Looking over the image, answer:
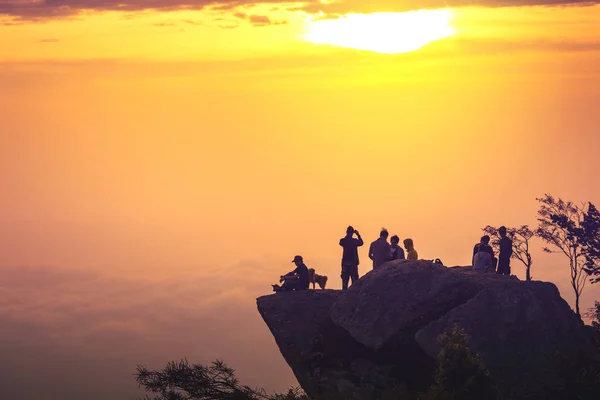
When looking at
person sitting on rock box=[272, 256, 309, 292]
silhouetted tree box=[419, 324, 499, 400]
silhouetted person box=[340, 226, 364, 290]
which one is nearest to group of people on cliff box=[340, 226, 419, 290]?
silhouetted person box=[340, 226, 364, 290]

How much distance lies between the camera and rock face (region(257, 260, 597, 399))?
32.5 m

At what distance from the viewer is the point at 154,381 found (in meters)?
36.9

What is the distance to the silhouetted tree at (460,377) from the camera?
30078 millimetres

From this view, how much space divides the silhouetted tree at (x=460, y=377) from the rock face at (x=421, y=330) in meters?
2.08

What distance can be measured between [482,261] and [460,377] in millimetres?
7249

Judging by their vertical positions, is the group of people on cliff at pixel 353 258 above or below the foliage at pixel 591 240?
below

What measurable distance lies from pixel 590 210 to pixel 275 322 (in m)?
29.8

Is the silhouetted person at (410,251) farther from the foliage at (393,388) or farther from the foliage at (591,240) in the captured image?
the foliage at (591,240)

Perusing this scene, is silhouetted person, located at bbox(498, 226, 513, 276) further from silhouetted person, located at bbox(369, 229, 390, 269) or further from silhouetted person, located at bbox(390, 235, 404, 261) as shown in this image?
silhouetted person, located at bbox(369, 229, 390, 269)

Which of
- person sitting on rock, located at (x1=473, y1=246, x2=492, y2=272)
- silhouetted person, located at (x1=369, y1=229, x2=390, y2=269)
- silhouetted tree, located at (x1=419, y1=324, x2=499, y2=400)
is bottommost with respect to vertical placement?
silhouetted tree, located at (x1=419, y1=324, x2=499, y2=400)

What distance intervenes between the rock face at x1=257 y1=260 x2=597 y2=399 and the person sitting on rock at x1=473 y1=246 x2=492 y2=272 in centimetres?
74

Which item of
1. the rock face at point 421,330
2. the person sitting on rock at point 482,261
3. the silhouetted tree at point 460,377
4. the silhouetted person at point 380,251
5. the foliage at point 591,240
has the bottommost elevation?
the silhouetted tree at point 460,377

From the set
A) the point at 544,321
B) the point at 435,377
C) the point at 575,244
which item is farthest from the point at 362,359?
the point at 575,244

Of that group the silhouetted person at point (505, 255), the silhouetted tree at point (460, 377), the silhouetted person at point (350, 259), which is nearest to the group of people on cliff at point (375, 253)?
the silhouetted person at point (350, 259)
